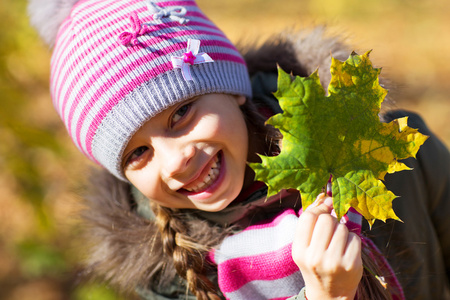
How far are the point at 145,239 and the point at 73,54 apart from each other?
678 millimetres

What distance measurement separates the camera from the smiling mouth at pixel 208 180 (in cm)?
140

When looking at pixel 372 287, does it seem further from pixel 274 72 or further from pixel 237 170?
pixel 274 72

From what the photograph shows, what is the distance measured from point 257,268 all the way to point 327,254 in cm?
40

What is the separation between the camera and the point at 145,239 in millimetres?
1641

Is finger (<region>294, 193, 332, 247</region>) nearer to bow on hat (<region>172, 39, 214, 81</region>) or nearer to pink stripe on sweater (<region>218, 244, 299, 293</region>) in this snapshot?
pink stripe on sweater (<region>218, 244, 299, 293</region>)

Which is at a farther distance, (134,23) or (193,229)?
(193,229)

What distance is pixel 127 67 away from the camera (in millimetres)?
1381

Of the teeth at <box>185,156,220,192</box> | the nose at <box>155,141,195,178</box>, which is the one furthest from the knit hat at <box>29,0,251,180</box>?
the teeth at <box>185,156,220,192</box>

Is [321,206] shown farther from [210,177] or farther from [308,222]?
[210,177]

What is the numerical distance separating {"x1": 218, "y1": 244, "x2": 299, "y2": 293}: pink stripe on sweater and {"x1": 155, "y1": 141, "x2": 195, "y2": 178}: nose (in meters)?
0.33

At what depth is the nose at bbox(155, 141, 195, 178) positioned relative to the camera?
52.2 inches

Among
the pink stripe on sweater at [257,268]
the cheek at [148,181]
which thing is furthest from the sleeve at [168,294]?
the cheek at [148,181]

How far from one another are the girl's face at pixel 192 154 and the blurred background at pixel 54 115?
1.82ft

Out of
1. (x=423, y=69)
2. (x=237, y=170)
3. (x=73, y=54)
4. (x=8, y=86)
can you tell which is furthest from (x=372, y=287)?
(x=423, y=69)
